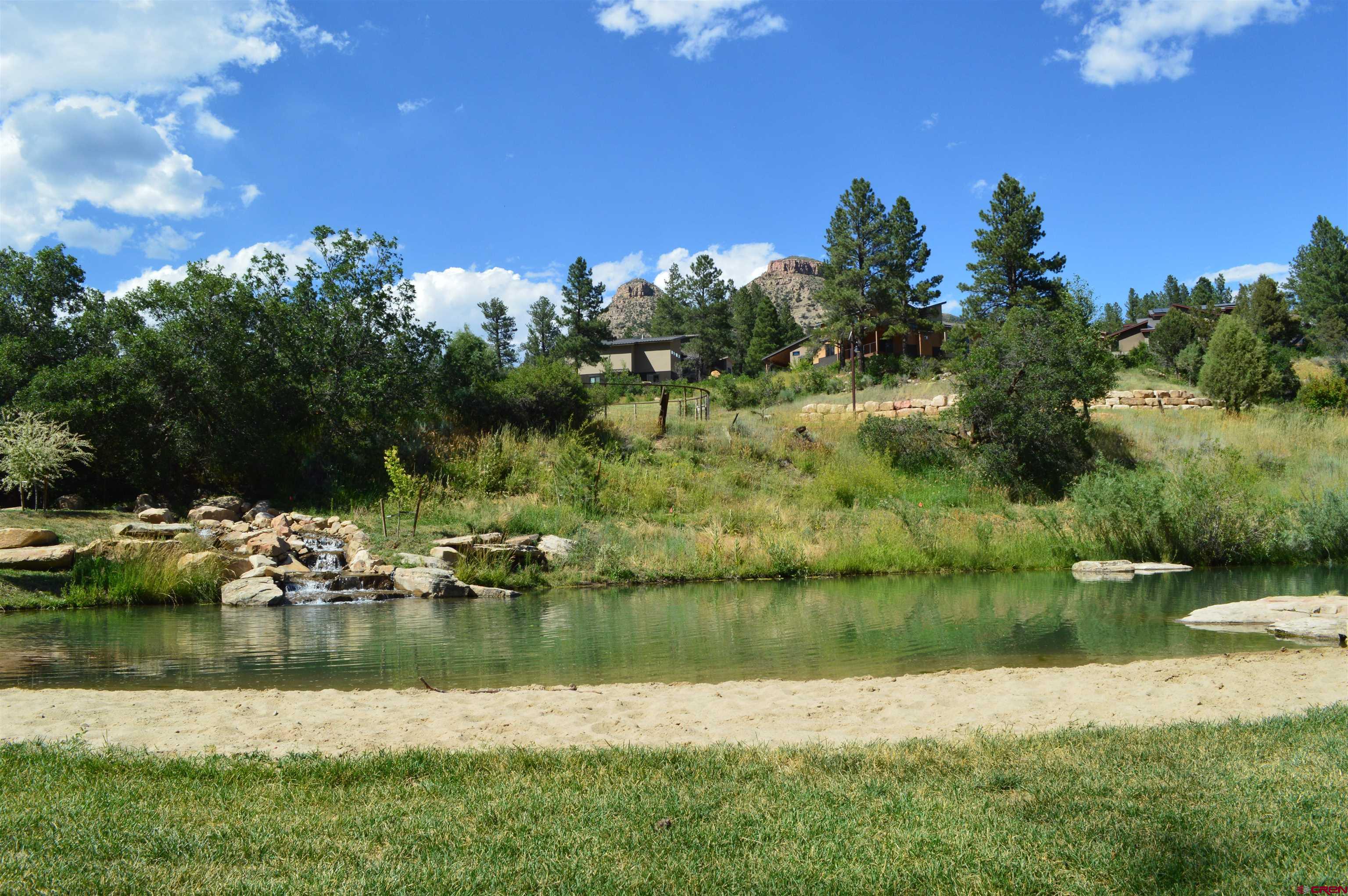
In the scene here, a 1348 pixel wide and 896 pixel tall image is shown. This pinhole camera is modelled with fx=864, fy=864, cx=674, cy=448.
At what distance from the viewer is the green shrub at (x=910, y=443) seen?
95.6 ft

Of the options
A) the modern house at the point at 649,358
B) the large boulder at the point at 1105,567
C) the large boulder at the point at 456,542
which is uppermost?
the modern house at the point at 649,358

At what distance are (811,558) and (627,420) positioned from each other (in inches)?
577

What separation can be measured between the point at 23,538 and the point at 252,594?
4381 millimetres

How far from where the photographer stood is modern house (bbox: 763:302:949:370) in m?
56.8

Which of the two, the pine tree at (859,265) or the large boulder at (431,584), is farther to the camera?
the pine tree at (859,265)

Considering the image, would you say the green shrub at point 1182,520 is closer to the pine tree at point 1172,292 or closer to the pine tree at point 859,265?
the pine tree at point 859,265

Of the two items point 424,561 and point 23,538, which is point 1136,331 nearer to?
point 424,561

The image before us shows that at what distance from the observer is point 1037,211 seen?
49562 mm

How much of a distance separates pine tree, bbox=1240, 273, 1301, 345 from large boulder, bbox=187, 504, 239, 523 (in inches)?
2308

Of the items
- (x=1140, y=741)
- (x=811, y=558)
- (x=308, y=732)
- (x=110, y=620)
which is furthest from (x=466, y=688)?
(x=811, y=558)

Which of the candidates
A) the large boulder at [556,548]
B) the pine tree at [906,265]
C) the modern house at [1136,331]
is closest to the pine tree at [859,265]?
the pine tree at [906,265]

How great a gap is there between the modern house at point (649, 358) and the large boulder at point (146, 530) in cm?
5731

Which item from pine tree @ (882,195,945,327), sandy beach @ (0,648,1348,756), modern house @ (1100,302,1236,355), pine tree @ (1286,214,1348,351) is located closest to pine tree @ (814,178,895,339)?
pine tree @ (882,195,945,327)

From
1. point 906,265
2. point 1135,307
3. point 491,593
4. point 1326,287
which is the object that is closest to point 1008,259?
point 906,265
